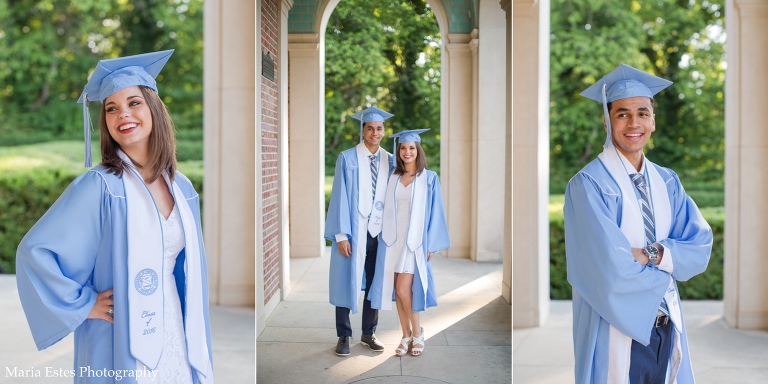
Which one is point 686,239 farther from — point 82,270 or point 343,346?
point 82,270

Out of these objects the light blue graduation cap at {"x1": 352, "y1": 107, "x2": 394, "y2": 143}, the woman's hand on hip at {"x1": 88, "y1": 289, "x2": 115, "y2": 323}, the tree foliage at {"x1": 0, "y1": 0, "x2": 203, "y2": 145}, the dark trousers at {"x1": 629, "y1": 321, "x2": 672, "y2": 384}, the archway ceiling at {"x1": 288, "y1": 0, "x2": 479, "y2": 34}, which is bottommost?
the dark trousers at {"x1": 629, "y1": 321, "x2": 672, "y2": 384}

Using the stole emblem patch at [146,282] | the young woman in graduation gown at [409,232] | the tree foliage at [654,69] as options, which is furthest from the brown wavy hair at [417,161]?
the tree foliage at [654,69]

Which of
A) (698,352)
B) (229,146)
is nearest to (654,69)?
(698,352)

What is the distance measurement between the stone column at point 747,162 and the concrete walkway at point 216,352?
15.0 feet

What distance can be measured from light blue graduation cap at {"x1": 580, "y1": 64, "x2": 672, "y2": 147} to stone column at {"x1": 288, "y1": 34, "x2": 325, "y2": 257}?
1376mm

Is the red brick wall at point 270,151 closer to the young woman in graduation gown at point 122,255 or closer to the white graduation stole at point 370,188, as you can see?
the white graduation stole at point 370,188

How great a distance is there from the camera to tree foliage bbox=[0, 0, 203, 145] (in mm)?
9938

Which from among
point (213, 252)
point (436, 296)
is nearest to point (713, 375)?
point (436, 296)

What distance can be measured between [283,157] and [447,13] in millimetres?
1174

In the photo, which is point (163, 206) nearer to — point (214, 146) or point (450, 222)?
point (450, 222)

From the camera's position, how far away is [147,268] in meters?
1.94

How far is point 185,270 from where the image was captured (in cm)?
205

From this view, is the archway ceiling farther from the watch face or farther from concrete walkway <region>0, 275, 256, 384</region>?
concrete walkway <region>0, 275, 256, 384</region>

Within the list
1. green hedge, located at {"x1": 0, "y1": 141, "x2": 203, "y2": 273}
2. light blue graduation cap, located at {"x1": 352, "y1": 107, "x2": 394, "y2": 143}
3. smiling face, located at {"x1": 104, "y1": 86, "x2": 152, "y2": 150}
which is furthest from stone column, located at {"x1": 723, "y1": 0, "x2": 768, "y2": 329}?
green hedge, located at {"x1": 0, "y1": 141, "x2": 203, "y2": 273}
